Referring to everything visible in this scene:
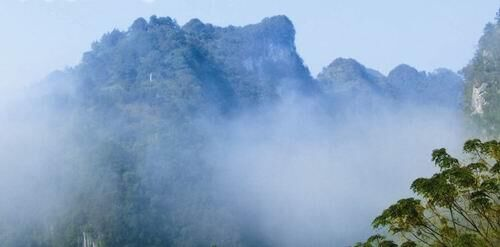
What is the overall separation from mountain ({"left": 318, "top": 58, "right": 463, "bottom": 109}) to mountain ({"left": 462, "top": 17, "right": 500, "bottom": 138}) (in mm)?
64441

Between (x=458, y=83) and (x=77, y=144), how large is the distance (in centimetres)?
8950

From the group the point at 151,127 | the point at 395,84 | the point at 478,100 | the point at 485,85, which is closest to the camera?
the point at 485,85

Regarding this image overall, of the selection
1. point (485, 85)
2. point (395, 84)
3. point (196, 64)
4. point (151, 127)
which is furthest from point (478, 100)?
point (395, 84)

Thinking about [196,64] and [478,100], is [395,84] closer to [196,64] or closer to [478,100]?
[196,64]

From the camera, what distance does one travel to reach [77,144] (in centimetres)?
7350

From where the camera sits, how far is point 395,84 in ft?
465

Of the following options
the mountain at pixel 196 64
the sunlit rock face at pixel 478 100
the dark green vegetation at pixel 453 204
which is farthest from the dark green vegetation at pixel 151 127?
the dark green vegetation at pixel 453 204

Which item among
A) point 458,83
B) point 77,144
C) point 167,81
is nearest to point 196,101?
point 167,81

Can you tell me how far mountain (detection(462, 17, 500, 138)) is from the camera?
54.0m

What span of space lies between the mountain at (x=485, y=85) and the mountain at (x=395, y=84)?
64.4 m

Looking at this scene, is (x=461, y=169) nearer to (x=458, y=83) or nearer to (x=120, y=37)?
(x=120, y=37)

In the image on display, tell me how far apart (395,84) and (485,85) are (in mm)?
85839

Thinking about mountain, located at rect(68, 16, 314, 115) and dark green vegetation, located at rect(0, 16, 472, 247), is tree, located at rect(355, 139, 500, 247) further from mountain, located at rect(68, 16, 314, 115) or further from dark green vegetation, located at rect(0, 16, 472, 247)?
mountain, located at rect(68, 16, 314, 115)

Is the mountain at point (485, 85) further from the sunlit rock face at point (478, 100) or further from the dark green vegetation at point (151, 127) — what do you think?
the dark green vegetation at point (151, 127)
